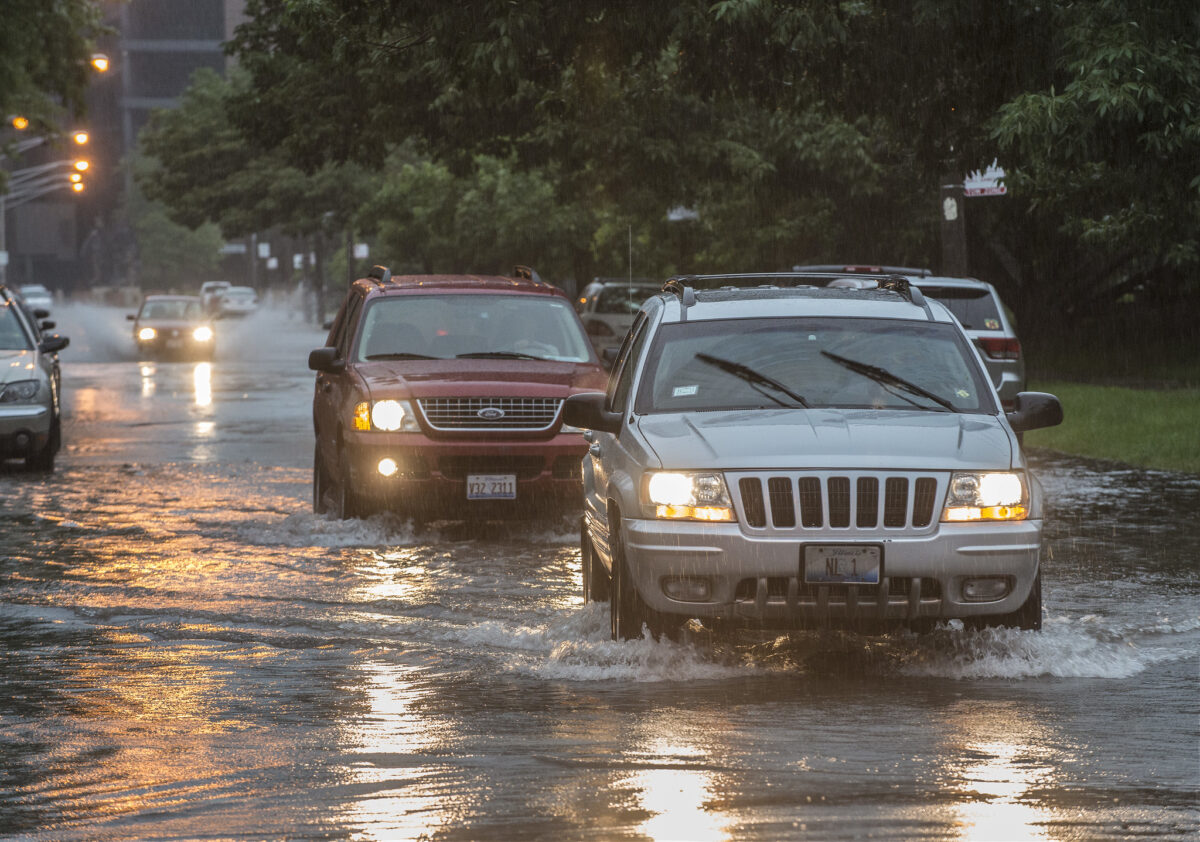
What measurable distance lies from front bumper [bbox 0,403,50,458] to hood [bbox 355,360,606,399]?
530 cm

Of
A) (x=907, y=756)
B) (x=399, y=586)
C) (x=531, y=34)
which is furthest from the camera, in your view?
(x=531, y=34)

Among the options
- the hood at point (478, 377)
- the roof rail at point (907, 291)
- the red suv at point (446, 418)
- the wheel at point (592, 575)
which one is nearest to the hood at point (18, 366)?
the red suv at point (446, 418)

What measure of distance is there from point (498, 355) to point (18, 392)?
598 centimetres

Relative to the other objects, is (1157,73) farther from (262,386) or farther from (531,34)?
(262,386)

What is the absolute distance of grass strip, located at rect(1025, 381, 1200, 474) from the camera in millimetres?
19969

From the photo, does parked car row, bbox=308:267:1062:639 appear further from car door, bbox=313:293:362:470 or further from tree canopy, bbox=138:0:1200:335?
tree canopy, bbox=138:0:1200:335

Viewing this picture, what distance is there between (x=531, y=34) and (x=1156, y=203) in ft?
18.9

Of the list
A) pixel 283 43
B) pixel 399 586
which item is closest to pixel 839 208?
pixel 283 43

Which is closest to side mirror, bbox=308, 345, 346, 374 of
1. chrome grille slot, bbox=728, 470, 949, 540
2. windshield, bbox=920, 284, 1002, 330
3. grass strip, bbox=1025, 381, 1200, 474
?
chrome grille slot, bbox=728, 470, 949, 540

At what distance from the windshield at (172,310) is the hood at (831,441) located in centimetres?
4425

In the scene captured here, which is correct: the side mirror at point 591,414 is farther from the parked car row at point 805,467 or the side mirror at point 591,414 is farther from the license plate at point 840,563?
the license plate at point 840,563

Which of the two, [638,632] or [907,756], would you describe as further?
[638,632]

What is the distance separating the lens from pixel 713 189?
1411 inches

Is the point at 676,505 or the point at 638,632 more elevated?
the point at 676,505
